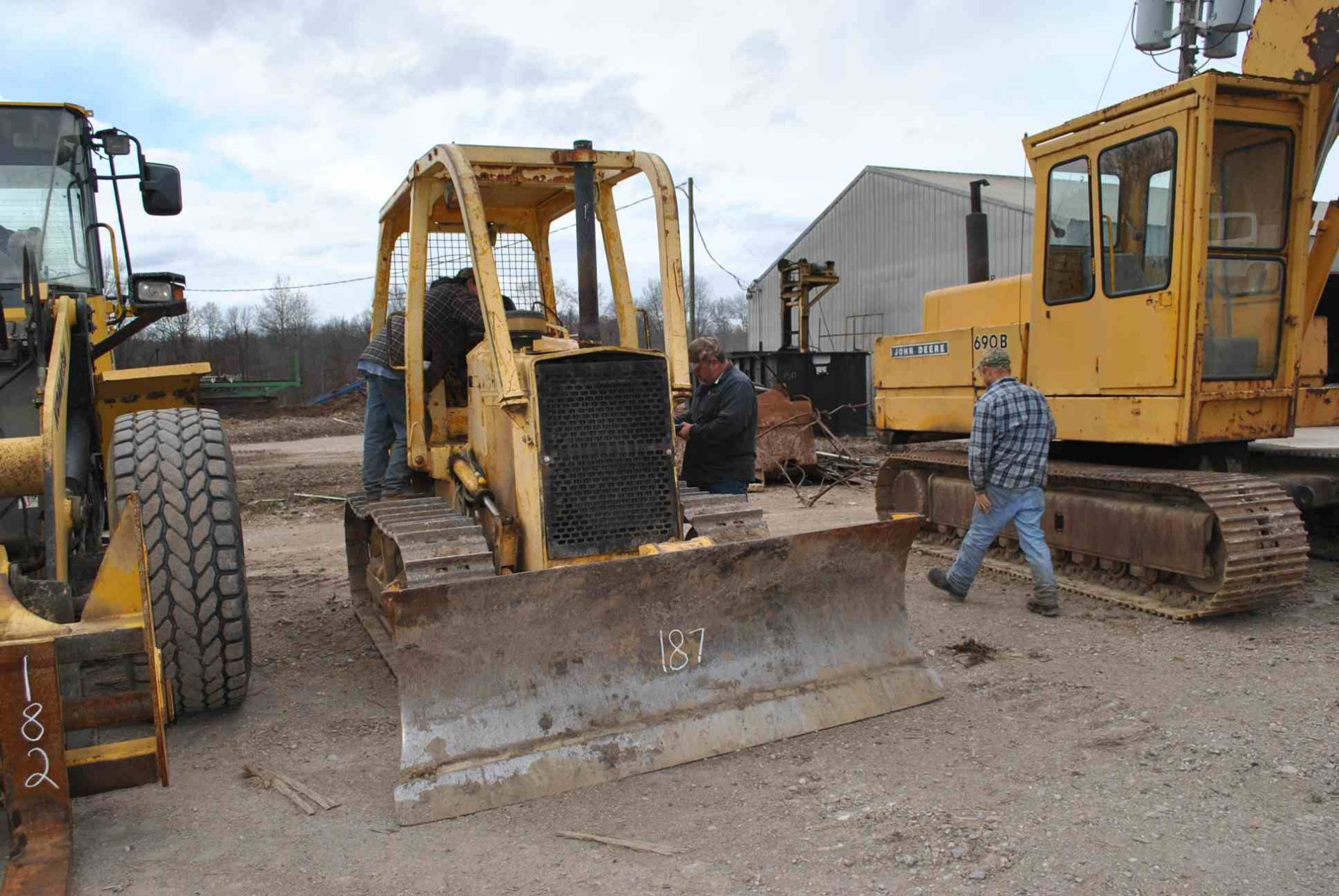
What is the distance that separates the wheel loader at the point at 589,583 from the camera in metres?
3.83

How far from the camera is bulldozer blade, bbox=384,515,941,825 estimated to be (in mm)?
3771

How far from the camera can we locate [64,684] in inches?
135

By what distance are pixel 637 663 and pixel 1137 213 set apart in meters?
4.62

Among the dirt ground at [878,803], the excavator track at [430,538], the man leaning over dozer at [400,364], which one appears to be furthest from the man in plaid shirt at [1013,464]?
the man leaning over dozer at [400,364]

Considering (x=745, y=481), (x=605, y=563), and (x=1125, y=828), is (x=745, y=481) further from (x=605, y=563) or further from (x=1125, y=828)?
(x=1125, y=828)

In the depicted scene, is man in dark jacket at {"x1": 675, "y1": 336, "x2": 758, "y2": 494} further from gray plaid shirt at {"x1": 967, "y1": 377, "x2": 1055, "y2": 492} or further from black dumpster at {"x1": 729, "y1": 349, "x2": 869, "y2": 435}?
black dumpster at {"x1": 729, "y1": 349, "x2": 869, "y2": 435}

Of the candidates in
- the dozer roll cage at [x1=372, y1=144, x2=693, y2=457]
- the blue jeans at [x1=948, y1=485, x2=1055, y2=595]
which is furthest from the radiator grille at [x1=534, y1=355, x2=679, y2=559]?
the blue jeans at [x1=948, y1=485, x2=1055, y2=595]

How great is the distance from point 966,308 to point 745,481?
12.4ft

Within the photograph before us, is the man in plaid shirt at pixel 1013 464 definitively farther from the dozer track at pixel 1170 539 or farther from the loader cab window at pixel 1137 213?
the loader cab window at pixel 1137 213

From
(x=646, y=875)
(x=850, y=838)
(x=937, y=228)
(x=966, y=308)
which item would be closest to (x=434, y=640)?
(x=646, y=875)

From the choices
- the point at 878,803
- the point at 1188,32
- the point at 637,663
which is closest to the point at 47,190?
the point at 637,663

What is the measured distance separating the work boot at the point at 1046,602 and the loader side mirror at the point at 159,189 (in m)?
5.54

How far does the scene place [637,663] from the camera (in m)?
4.11

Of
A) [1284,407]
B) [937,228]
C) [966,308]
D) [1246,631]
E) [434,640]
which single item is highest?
[937,228]
